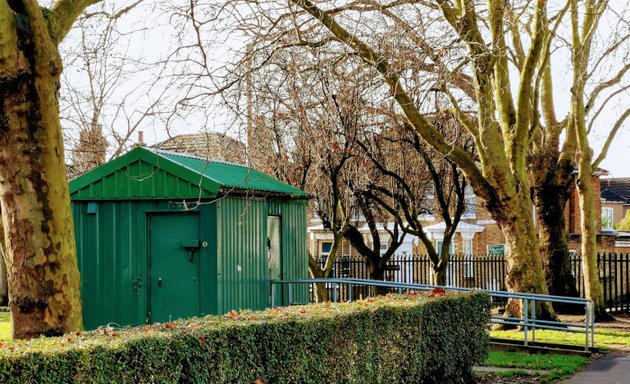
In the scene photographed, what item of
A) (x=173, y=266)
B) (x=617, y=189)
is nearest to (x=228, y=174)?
(x=173, y=266)

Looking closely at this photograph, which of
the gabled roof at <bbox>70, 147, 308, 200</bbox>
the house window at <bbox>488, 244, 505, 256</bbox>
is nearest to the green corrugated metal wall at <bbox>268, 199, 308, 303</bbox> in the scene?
the gabled roof at <bbox>70, 147, 308, 200</bbox>

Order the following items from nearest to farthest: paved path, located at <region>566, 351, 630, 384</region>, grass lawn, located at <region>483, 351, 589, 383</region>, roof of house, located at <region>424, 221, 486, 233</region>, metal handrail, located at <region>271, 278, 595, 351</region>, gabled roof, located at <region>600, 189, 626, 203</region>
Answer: paved path, located at <region>566, 351, 630, 384</region> → grass lawn, located at <region>483, 351, 589, 383</region> → metal handrail, located at <region>271, 278, 595, 351</region> → roof of house, located at <region>424, 221, 486, 233</region> → gabled roof, located at <region>600, 189, 626, 203</region>

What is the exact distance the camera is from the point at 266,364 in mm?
8578

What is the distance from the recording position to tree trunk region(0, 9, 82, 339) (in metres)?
11.1

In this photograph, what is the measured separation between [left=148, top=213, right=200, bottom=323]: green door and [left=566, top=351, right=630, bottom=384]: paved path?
6.85 metres

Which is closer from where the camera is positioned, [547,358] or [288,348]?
[288,348]

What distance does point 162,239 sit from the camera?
54.7 feet

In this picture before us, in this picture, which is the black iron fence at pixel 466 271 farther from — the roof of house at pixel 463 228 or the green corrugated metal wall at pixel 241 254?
the green corrugated metal wall at pixel 241 254

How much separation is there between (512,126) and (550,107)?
5049mm

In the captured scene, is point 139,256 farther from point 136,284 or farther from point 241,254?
point 241,254

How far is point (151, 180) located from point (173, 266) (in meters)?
1.65

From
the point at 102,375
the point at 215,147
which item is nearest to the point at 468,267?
the point at 215,147

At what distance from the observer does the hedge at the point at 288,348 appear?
666 centimetres

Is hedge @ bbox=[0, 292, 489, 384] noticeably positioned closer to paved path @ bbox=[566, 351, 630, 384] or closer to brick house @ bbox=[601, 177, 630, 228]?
paved path @ bbox=[566, 351, 630, 384]
